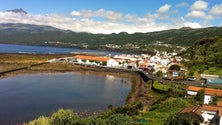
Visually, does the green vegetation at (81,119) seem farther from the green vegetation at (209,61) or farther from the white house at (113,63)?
the white house at (113,63)

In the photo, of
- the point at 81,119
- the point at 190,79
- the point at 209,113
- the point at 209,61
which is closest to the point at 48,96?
the point at 81,119

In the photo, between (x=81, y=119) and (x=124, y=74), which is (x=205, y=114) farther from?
(x=124, y=74)

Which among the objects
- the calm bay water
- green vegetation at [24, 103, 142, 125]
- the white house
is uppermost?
the white house

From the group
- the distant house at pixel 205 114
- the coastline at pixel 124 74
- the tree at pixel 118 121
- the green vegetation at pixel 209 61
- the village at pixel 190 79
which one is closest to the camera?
the tree at pixel 118 121

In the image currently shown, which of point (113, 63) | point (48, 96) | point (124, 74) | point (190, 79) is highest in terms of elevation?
point (113, 63)

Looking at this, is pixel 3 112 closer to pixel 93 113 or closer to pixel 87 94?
pixel 93 113

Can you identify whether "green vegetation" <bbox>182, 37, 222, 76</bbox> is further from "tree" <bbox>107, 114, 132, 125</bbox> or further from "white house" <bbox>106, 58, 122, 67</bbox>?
"tree" <bbox>107, 114, 132, 125</bbox>

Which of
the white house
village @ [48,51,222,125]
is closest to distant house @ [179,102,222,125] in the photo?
village @ [48,51,222,125]

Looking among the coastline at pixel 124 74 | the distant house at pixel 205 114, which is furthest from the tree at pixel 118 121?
the coastline at pixel 124 74
